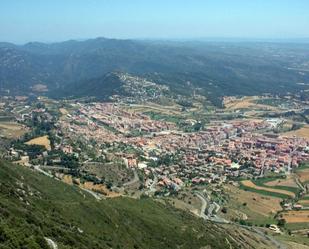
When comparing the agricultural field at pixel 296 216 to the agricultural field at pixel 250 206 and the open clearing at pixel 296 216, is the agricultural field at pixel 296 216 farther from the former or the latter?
the agricultural field at pixel 250 206

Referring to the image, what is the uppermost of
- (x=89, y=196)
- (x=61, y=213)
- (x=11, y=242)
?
(x=11, y=242)

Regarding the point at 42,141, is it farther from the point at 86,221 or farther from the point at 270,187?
the point at 86,221

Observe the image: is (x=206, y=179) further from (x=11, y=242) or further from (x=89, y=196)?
(x=11, y=242)

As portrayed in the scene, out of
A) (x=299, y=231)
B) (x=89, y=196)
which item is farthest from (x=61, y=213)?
(x=299, y=231)

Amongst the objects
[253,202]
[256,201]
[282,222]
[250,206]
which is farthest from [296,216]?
[256,201]

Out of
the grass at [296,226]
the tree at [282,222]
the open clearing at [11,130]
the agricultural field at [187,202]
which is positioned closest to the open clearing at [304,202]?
the grass at [296,226]

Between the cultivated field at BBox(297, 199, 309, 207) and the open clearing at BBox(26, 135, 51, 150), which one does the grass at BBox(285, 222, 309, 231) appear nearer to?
the cultivated field at BBox(297, 199, 309, 207)
